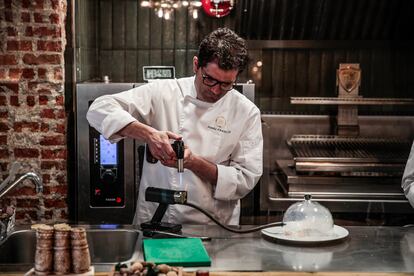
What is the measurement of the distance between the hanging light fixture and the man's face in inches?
78.6

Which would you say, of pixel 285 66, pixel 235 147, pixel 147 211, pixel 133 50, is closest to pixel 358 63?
pixel 285 66

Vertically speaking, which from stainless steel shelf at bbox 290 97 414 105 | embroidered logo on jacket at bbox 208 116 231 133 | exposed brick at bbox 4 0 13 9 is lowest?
embroidered logo on jacket at bbox 208 116 231 133

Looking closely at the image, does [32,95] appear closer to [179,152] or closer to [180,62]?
A: [180,62]

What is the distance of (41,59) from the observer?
3664mm

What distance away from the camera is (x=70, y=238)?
1.87 meters

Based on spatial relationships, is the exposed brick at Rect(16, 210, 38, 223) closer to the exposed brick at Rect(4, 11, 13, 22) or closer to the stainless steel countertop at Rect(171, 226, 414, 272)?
the exposed brick at Rect(4, 11, 13, 22)

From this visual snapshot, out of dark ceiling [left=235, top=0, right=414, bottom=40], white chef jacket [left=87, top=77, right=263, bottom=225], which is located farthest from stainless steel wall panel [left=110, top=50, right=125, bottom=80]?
white chef jacket [left=87, top=77, right=263, bottom=225]

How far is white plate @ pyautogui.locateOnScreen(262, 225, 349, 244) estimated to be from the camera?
7.80ft

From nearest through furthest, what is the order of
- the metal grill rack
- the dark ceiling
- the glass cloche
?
1. the glass cloche
2. the metal grill rack
3. the dark ceiling

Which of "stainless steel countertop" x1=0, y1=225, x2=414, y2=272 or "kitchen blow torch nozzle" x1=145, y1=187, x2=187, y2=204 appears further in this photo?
"kitchen blow torch nozzle" x1=145, y1=187, x2=187, y2=204

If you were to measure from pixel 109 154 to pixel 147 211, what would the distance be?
0.92 meters

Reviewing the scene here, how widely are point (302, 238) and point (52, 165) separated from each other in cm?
194

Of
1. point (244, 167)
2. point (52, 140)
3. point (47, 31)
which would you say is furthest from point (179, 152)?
point (47, 31)

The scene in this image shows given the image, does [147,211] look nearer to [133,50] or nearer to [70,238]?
[70,238]
